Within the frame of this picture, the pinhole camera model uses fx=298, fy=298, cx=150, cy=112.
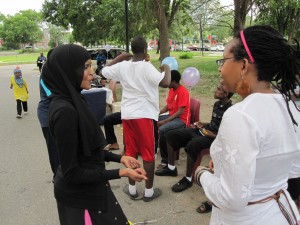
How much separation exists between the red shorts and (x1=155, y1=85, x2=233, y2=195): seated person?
0.65 meters

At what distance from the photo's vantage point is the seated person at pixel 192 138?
3.86 meters

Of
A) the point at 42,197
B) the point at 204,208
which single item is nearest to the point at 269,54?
the point at 204,208

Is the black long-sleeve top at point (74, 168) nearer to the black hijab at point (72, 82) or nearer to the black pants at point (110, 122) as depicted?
the black hijab at point (72, 82)

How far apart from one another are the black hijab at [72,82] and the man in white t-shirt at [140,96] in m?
1.54

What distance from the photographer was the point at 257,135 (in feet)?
3.99

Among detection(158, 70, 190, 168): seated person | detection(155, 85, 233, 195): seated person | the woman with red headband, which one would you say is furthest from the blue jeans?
the woman with red headband

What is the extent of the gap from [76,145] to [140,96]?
5.88 ft

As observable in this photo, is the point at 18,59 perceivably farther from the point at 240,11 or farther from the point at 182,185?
the point at 182,185

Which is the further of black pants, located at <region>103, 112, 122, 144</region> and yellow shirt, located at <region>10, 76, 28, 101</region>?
yellow shirt, located at <region>10, 76, 28, 101</region>

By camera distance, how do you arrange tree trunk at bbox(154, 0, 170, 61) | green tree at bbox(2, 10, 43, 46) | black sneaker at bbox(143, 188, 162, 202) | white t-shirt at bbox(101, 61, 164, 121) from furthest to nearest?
green tree at bbox(2, 10, 43, 46) → tree trunk at bbox(154, 0, 170, 61) → black sneaker at bbox(143, 188, 162, 202) → white t-shirt at bbox(101, 61, 164, 121)

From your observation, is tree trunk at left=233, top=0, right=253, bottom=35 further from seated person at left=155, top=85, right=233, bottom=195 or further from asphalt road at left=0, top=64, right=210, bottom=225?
seated person at left=155, top=85, right=233, bottom=195

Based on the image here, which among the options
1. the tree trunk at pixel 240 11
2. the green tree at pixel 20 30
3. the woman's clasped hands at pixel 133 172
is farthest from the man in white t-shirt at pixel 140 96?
the green tree at pixel 20 30

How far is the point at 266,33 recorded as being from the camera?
135cm

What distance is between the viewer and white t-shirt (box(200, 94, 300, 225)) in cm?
121
